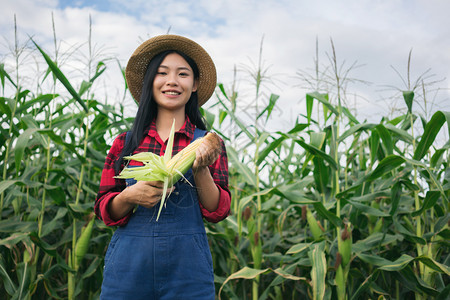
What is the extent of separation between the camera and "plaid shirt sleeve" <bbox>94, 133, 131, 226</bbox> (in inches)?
66.8

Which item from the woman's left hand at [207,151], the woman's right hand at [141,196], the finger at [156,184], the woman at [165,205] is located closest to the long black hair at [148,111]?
the woman at [165,205]

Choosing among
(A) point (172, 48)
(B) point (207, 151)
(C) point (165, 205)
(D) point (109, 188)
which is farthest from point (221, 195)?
(A) point (172, 48)

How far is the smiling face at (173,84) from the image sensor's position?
1.84 meters

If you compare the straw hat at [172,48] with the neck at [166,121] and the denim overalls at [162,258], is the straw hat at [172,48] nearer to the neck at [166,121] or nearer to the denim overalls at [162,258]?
the neck at [166,121]

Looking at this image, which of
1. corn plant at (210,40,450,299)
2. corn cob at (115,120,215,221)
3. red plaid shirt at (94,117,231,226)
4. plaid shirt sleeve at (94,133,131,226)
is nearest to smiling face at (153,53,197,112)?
red plaid shirt at (94,117,231,226)

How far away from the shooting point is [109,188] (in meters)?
1.81

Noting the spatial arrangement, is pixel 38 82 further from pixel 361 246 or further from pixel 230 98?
pixel 361 246

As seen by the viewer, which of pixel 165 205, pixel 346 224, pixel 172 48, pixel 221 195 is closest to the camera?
pixel 165 205

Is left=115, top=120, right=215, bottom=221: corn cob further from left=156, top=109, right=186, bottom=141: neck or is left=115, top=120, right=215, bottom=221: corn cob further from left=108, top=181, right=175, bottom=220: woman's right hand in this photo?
left=156, top=109, right=186, bottom=141: neck

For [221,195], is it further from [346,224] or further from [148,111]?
[346,224]

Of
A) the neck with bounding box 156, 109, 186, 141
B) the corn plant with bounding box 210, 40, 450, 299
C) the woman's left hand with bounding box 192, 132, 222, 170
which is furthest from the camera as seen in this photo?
the corn plant with bounding box 210, 40, 450, 299

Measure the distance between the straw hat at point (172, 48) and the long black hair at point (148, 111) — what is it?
3 cm

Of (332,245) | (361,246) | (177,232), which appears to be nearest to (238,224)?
(332,245)

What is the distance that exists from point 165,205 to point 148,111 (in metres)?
0.55
